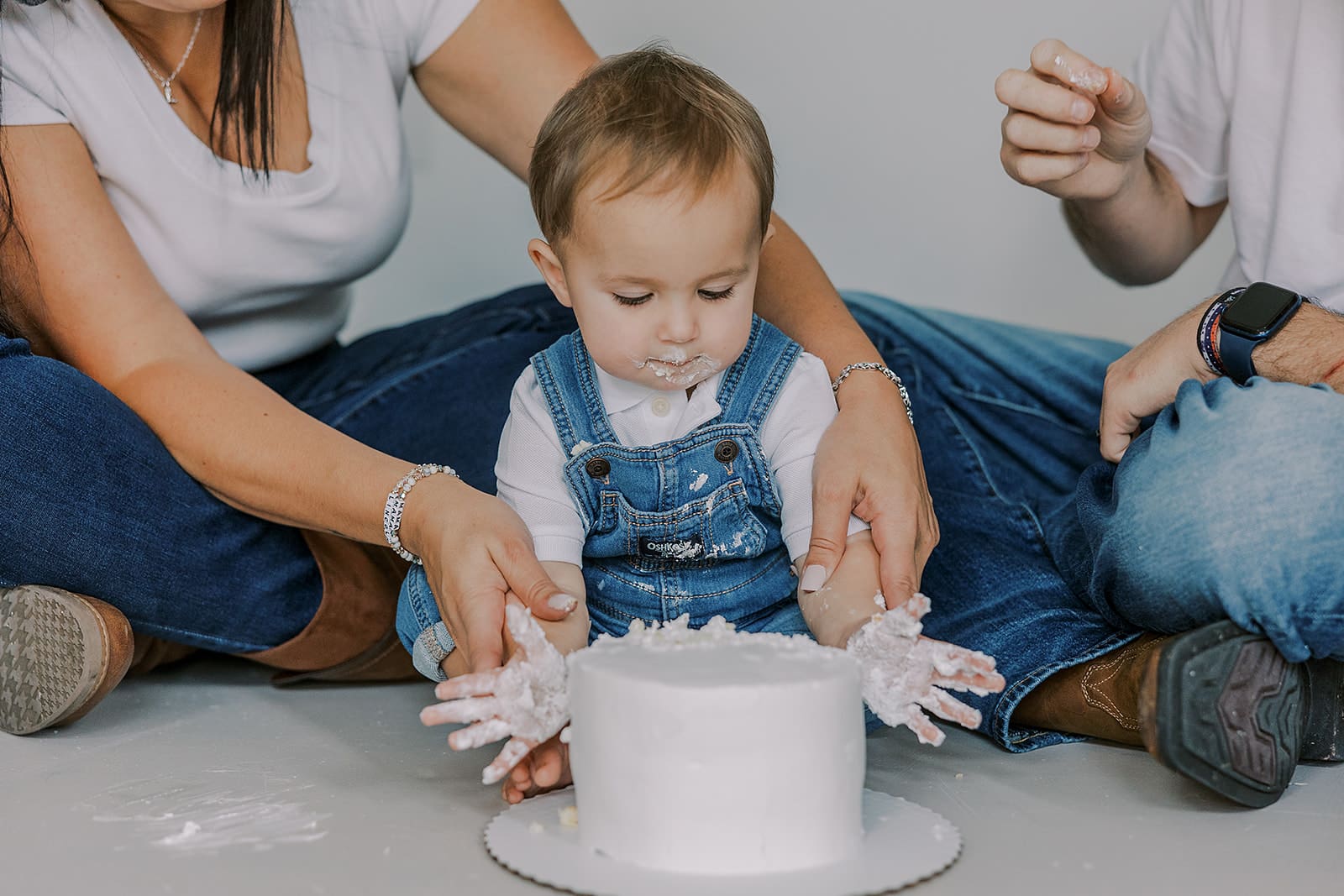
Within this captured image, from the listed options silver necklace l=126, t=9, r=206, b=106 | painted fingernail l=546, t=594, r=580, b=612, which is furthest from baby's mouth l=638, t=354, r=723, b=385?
silver necklace l=126, t=9, r=206, b=106

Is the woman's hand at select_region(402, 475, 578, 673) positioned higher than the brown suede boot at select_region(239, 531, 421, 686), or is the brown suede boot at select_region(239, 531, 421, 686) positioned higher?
the woman's hand at select_region(402, 475, 578, 673)

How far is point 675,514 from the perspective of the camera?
4.48ft

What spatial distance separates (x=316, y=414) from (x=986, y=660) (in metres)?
1.01

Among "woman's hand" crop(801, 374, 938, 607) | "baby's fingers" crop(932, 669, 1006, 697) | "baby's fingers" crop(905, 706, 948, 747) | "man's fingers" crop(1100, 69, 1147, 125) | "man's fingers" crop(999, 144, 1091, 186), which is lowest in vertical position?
"baby's fingers" crop(905, 706, 948, 747)

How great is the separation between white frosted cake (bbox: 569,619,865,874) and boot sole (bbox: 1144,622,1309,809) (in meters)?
0.25

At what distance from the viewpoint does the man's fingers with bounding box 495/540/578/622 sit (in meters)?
1.18

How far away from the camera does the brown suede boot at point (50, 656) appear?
1.40 m

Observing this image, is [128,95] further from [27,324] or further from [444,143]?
[444,143]

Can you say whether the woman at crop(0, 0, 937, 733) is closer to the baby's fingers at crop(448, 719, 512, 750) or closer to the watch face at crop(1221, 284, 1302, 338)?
the baby's fingers at crop(448, 719, 512, 750)

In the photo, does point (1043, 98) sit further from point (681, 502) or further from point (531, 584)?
point (531, 584)

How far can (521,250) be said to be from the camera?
9.68 ft

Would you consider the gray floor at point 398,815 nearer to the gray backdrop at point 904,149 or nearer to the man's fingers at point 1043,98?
the man's fingers at point 1043,98

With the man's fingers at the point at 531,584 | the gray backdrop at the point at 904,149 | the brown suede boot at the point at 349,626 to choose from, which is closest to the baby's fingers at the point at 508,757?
the man's fingers at the point at 531,584

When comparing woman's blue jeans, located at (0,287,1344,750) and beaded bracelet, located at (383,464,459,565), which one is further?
beaded bracelet, located at (383,464,459,565)
